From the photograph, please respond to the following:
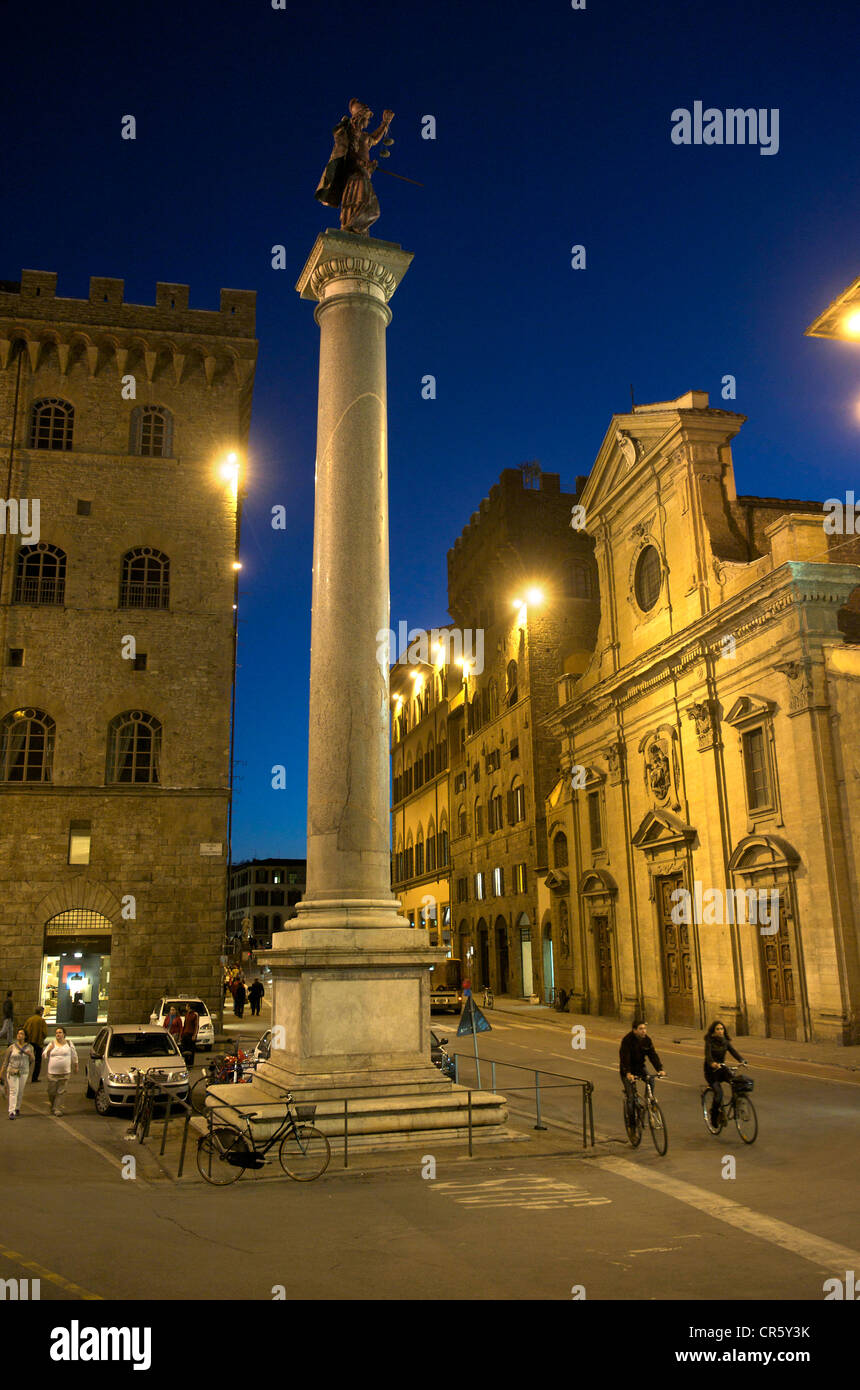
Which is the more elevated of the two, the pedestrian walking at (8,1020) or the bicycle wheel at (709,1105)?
the pedestrian walking at (8,1020)

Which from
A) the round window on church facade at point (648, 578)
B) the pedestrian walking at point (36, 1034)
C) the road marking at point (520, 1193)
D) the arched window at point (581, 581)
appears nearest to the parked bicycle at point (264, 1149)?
the road marking at point (520, 1193)

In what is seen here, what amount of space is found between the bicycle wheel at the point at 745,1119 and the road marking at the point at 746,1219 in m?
2.42

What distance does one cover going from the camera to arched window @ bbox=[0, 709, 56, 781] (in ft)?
108

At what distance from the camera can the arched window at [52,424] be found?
117 ft

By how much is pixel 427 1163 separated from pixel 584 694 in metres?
31.7

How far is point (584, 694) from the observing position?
1660 inches

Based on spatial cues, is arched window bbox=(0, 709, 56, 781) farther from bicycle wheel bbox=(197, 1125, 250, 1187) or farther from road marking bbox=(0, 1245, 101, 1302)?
road marking bbox=(0, 1245, 101, 1302)

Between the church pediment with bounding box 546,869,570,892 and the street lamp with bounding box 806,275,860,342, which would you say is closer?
the street lamp with bounding box 806,275,860,342

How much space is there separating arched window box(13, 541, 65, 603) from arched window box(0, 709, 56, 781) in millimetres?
3869

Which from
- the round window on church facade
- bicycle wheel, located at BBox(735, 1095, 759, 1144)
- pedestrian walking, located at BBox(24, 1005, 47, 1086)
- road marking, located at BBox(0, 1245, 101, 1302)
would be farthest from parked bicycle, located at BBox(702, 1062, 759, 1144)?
the round window on church facade

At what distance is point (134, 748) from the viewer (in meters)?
33.8

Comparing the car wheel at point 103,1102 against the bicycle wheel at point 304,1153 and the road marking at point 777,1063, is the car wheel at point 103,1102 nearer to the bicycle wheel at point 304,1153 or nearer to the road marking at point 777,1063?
the bicycle wheel at point 304,1153

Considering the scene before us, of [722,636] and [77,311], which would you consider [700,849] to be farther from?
[77,311]

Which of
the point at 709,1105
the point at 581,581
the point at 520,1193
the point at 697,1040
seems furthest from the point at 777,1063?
the point at 581,581
